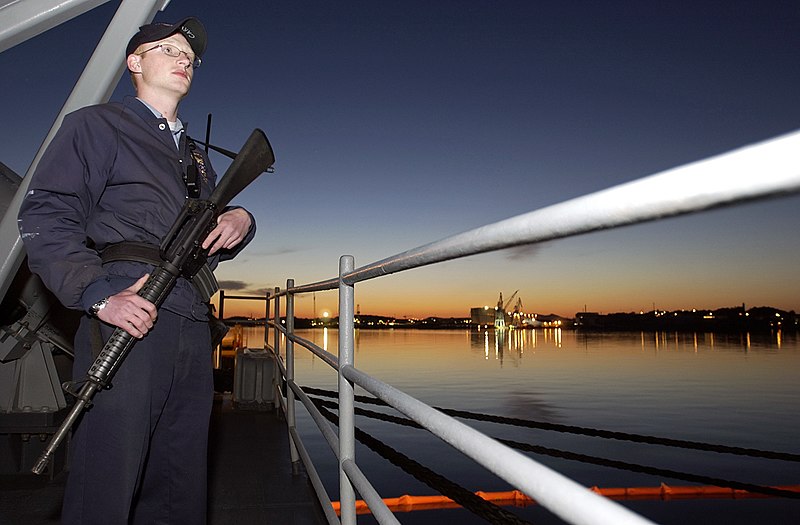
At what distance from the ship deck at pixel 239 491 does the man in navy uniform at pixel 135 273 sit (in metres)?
0.95

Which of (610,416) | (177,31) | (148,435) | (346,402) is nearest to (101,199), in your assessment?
(177,31)

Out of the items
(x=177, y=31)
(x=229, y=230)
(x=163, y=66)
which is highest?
(x=177, y=31)

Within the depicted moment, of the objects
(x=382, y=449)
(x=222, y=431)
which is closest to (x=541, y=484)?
(x=382, y=449)

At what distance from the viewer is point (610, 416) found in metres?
30.3

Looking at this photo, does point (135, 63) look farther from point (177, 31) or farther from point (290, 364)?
point (290, 364)

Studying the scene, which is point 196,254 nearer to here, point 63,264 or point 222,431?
point 63,264

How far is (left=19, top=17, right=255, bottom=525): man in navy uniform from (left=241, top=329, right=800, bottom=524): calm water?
13.3 metres

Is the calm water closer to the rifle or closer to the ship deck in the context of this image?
the ship deck

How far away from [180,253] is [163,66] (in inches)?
22.8

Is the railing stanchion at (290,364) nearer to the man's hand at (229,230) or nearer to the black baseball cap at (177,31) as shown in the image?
the man's hand at (229,230)

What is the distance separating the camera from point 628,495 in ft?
21.4

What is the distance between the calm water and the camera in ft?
60.3

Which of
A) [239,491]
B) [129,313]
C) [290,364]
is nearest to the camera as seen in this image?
[129,313]

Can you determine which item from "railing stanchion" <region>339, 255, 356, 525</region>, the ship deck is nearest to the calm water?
the ship deck
